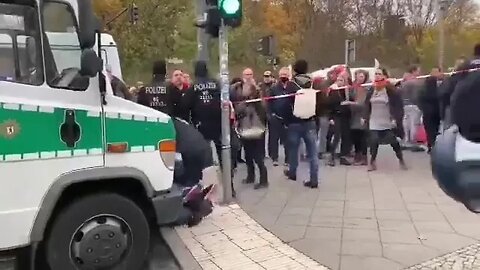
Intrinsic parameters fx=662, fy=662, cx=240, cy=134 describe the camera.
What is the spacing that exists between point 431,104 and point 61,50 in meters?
8.96

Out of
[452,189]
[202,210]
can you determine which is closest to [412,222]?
[202,210]

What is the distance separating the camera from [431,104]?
1295 cm

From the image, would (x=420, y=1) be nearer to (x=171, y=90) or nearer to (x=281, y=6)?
(x=281, y=6)

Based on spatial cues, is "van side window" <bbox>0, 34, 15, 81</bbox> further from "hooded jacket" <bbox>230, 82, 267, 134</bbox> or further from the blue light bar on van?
"hooded jacket" <bbox>230, 82, 267, 134</bbox>

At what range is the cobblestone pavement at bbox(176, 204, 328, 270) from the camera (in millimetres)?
6391

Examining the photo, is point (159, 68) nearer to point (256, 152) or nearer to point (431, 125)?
point (256, 152)

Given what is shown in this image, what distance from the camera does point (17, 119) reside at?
5.38 m

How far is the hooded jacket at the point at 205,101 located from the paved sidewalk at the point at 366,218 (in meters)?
1.19

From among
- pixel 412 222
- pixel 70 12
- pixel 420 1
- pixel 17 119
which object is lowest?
pixel 412 222

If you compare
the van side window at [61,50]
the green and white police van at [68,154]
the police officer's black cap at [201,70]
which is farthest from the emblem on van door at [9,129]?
the police officer's black cap at [201,70]

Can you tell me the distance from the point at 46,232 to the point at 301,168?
711 cm

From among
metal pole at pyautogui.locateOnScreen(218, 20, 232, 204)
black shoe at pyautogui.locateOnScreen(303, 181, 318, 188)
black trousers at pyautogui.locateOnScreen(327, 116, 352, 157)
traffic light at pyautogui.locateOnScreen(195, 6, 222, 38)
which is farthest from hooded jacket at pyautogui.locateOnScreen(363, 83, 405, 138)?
traffic light at pyautogui.locateOnScreen(195, 6, 222, 38)

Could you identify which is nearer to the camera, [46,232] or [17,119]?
[17,119]

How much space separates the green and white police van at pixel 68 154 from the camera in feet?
17.9
